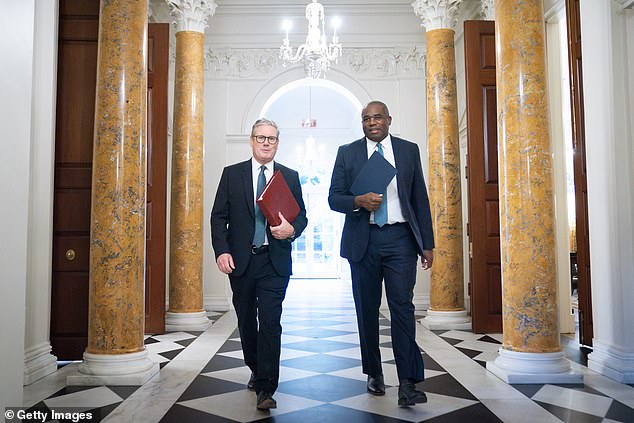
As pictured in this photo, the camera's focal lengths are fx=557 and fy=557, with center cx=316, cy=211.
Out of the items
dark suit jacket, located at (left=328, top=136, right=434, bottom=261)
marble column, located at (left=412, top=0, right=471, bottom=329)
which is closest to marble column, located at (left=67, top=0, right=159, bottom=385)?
dark suit jacket, located at (left=328, top=136, right=434, bottom=261)

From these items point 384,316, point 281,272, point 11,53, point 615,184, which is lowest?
point 384,316

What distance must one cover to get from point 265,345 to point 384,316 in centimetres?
547

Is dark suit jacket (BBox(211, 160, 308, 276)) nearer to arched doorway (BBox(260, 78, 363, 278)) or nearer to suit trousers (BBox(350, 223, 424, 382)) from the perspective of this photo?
suit trousers (BBox(350, 223, 424, 382))

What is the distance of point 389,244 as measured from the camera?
3.57m

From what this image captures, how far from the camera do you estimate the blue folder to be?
11.7ft

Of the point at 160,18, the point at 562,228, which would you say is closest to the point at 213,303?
the point at 160,18

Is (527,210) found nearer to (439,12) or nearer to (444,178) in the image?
(444,178)

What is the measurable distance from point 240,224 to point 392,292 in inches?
42.1

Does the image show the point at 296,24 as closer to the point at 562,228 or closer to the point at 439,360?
the point at 562,228

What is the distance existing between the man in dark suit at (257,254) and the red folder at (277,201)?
0.06 metres

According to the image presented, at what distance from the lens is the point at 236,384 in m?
4.13

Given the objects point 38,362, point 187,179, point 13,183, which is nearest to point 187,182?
point 187,179

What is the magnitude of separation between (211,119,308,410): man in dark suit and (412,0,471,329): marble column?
4071 mm

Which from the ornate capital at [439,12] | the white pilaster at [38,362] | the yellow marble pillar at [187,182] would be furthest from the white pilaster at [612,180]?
the yellow marble pillar at [187,182]
